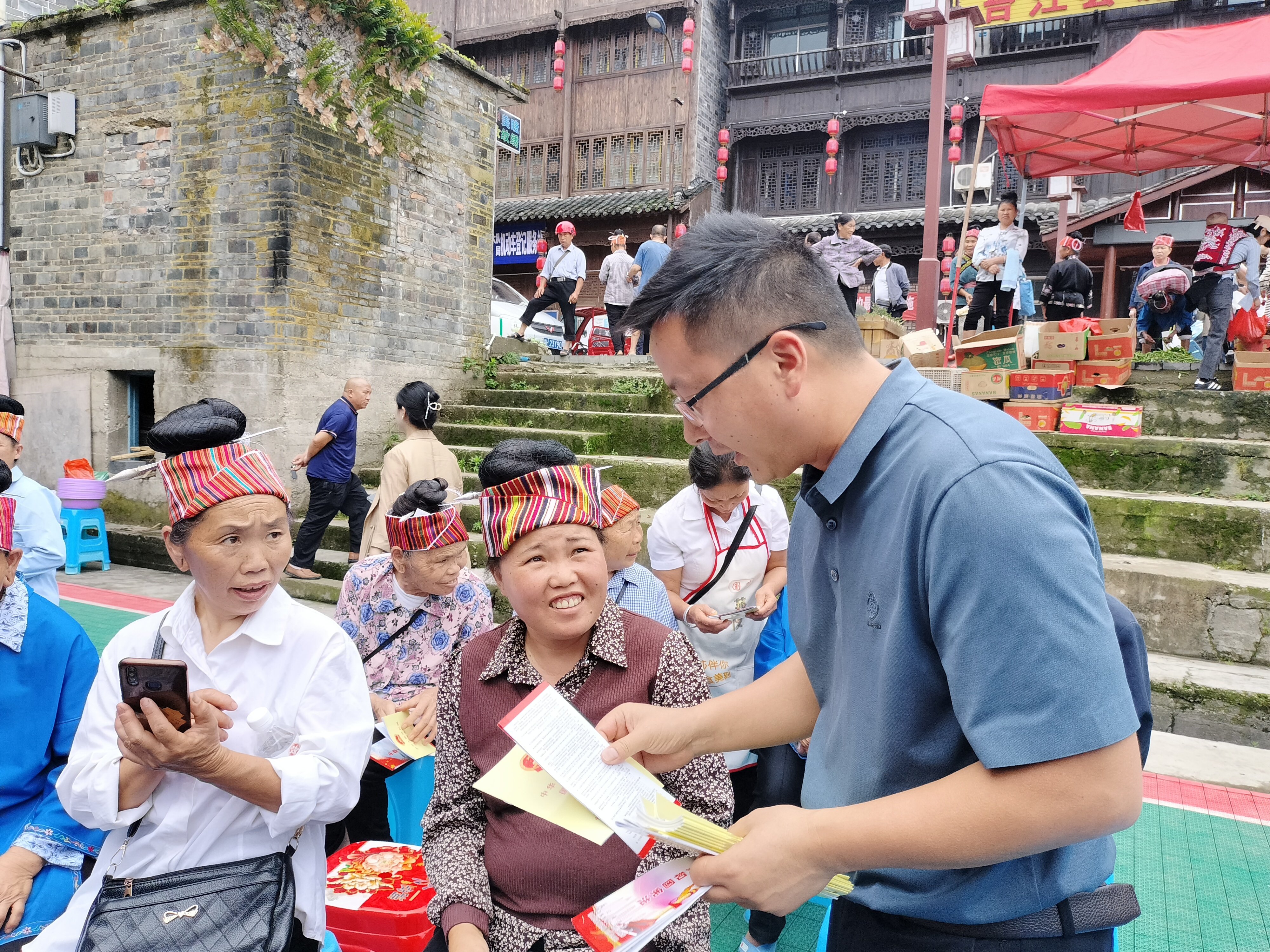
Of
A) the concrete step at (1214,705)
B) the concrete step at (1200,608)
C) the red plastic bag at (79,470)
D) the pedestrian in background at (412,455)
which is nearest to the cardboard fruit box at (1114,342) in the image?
the concrete step at (1200,608)

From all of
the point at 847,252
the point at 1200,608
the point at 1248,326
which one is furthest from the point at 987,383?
the point at 847,252

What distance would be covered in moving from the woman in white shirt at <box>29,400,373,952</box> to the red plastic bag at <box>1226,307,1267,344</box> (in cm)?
904

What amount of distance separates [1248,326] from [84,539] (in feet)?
38.4

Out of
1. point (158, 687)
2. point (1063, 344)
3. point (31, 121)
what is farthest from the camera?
point (31, 121)

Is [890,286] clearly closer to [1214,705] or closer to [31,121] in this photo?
[1214,705]

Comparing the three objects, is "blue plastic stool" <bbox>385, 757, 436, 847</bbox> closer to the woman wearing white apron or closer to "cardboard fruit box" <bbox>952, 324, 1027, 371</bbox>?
the woman wearing white apron

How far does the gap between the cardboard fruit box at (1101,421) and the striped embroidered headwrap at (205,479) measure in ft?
22.2

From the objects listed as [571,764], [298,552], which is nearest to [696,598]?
[571,764]

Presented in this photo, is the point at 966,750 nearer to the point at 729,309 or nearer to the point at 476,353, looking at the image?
the point at 729,309

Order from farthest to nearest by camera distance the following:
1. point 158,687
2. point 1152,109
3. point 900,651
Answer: point 1152,109, point 158,687, point 900,651

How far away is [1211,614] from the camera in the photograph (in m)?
5.30

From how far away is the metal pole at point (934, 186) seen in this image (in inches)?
347

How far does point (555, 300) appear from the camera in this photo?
471 inches

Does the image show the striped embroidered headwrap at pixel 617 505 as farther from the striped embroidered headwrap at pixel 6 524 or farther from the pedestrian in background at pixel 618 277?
the pedestrian in background at pixel 618 277
